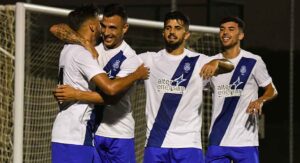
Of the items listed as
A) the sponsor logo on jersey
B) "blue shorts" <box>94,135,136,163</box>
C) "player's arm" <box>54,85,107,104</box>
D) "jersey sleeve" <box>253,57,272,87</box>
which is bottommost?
"blue shorts" <box>94,135,136,163</box>

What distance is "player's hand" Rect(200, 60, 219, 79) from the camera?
18.2 feet

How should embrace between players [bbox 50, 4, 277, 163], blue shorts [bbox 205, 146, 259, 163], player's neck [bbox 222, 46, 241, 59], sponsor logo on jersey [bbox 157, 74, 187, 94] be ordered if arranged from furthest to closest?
player's neck [bbox 222, 46, 241, 59] < blue shorts [bbox 205, 146, 259, 163] < sponsor logo on jersey [bbox 157, 74, 187, 94] < embrace between players [bbox 50, 4, 277, 163]

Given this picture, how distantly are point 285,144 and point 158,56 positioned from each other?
4416 mm

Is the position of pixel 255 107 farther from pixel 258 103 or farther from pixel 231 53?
pixel 231 53

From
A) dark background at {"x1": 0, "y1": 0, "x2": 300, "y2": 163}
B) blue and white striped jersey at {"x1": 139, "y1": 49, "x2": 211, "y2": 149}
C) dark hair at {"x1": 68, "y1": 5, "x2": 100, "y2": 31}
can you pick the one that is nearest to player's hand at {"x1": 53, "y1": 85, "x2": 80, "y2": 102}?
dark hair at {"x1": 68, "y1": 5, "x2": 100, "y2": 31}

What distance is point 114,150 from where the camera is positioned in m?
5.68

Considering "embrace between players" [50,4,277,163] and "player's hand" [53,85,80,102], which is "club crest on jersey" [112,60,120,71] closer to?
"embrace between players" [50,4,277,163]

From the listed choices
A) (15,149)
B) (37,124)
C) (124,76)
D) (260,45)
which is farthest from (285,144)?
(124,76)

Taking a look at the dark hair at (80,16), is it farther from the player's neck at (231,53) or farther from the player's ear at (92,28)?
the player's neck at (231,53)

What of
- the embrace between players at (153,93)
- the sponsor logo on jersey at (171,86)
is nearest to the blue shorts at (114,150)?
the embrace between players at (153,93)

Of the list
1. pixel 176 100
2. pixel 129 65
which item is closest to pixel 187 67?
pixel 176 100

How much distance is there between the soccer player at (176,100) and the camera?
222 inches

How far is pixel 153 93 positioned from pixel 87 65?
0.81 m

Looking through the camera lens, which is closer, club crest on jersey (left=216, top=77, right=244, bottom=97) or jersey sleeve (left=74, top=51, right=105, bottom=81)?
jersey sleeve (left=74, top=51, right=105, bottom=81)
